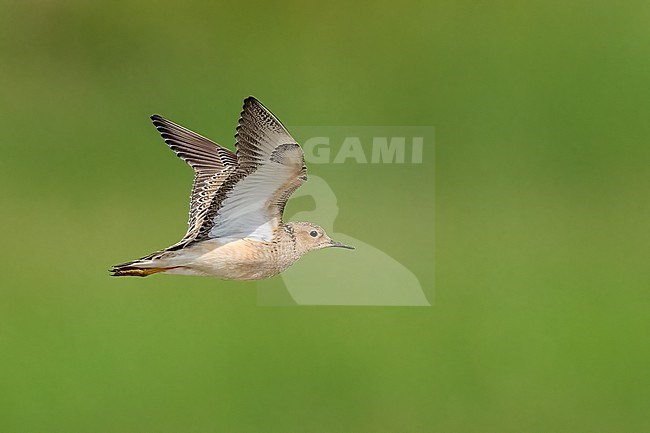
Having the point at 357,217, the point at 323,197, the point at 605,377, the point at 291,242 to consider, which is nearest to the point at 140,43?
the point at 357,217

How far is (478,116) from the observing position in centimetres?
451

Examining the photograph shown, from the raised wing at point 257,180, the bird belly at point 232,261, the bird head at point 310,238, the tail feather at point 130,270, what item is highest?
the raised wing at point 257,180

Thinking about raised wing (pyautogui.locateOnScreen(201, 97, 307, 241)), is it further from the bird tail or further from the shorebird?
the bird tail

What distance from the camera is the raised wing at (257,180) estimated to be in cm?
138

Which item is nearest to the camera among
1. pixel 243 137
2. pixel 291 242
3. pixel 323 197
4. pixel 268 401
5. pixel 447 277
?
pixel 243 137

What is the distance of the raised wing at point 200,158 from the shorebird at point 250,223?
0.03 meters

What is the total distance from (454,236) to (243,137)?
2.85m

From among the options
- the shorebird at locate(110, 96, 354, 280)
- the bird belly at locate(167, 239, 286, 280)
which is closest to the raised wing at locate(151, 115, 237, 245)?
the shorebird at locate(110, 96, 354, 280)

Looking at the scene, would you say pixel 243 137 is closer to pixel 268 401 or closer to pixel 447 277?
pixel 268 401

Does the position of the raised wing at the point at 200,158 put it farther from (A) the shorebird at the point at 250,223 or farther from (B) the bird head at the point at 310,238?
(B) the bird head at the point at 310,238

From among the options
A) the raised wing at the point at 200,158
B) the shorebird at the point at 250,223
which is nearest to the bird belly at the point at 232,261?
the shorebird at the point at 250,223

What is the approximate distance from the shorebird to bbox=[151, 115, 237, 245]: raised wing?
0.03 m

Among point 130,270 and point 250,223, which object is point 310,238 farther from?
point 130,270

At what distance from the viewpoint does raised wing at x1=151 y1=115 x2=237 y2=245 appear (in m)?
1.60
